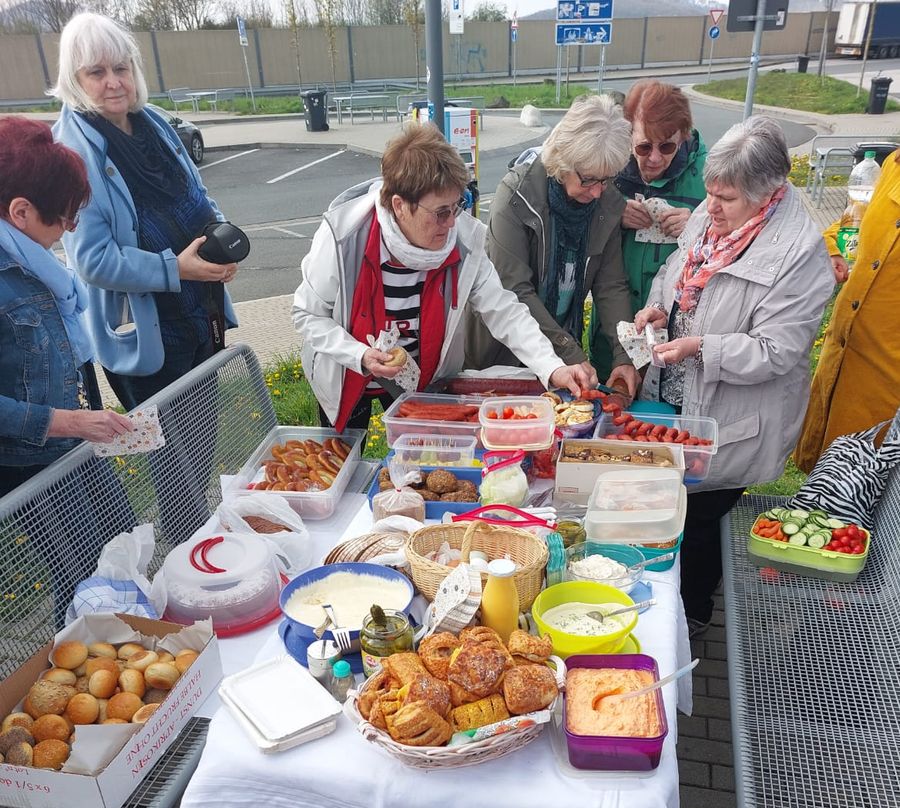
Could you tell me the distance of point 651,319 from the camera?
304 cm

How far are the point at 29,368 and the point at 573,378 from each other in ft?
6.39

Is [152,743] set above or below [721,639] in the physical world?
above

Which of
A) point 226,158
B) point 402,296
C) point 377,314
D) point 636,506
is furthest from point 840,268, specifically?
point 226,158

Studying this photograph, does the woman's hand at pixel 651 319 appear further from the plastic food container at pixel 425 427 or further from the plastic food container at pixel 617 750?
the plastic food container at pixel 617 750

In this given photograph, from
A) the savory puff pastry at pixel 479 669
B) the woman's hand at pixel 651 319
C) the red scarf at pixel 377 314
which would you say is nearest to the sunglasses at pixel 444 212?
the red scarf at pixel 377 314

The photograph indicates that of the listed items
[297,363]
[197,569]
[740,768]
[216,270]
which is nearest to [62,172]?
[216,270]

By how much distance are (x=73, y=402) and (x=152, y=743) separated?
4.45ft

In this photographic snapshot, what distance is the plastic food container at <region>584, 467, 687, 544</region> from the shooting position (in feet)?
7.34

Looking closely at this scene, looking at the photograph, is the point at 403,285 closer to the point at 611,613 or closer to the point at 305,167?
the point at 611,613

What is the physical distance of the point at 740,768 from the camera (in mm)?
2094

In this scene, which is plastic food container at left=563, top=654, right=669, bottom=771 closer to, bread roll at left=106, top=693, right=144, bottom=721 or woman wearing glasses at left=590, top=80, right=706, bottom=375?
bread roll at left=106, top=693, right=144, bottom=721

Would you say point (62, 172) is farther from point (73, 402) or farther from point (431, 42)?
point (431, 42)

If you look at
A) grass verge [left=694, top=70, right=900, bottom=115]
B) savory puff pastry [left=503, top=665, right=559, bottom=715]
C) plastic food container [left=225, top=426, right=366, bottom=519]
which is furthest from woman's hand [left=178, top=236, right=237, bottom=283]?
grass verge [left=694, top=70, right=900, bottom=115]

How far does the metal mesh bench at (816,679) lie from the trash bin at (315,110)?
59.4ft
